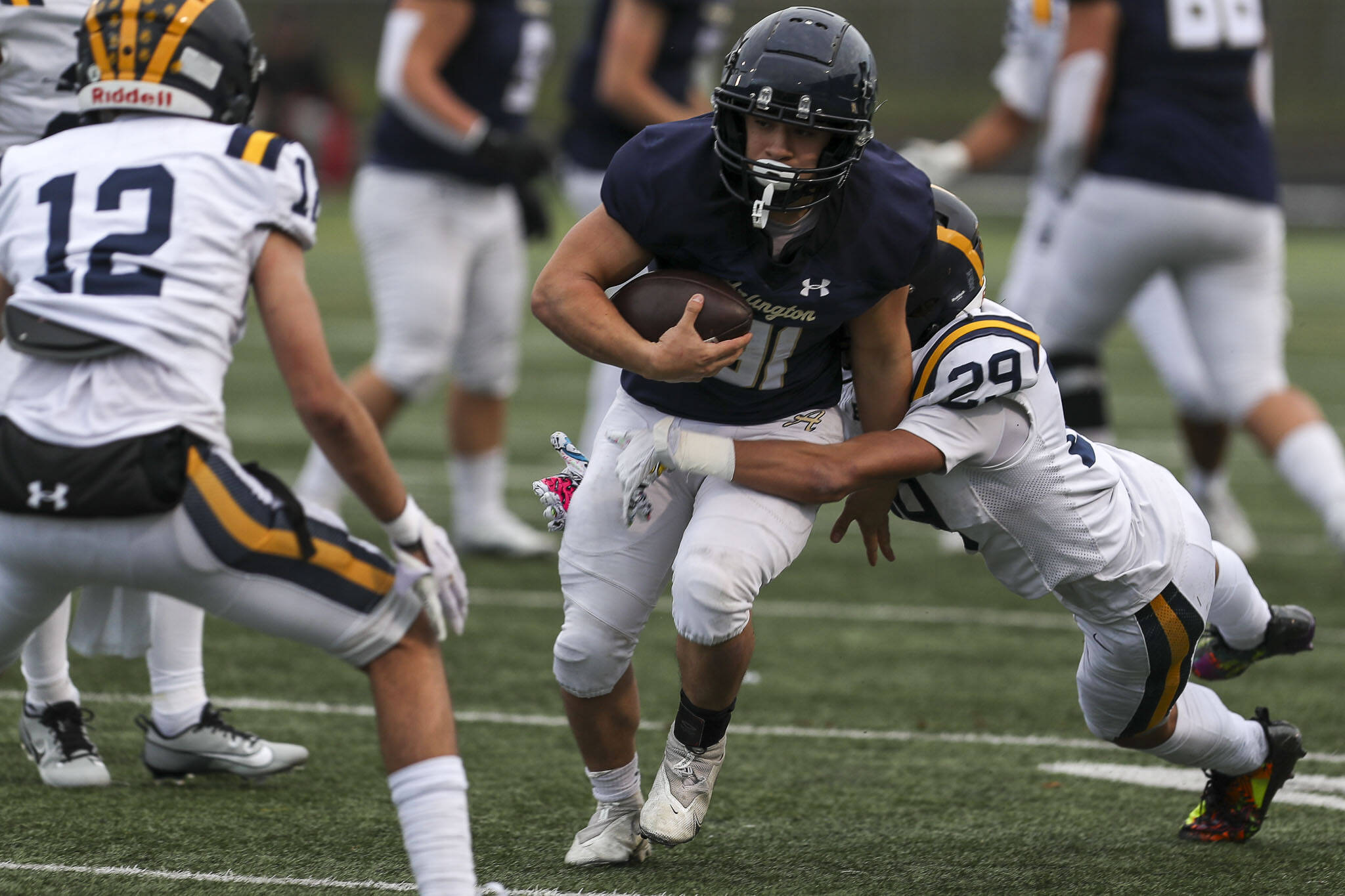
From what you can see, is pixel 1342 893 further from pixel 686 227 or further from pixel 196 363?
pixel 196 363

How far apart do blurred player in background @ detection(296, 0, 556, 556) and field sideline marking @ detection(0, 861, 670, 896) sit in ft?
9.01

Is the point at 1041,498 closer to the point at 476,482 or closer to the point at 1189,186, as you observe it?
the point at 1189,186

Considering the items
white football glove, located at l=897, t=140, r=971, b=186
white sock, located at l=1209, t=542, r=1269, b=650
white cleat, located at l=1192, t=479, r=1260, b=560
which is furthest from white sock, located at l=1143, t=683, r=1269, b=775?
white cleat, located at l=1192, t=479, r=1260, b=560

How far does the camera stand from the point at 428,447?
8219 millimetres

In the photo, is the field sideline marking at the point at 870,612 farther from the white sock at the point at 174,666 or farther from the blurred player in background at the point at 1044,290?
the white sock at the point at 174,666

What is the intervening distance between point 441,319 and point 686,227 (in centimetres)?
311

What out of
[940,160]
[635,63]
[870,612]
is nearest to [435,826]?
[870,612]

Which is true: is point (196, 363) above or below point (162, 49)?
below

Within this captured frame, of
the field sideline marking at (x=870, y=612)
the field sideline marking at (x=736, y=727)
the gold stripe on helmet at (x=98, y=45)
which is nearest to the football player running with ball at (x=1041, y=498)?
the field sideline marking at (x=736, y=727)

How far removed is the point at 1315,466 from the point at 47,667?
11.3ft

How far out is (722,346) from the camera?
107 inches

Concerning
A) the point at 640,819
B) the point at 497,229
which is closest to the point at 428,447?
the point at 497,229

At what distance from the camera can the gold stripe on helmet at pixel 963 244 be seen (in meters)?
3.01

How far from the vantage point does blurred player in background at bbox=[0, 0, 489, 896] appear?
2.43 m
